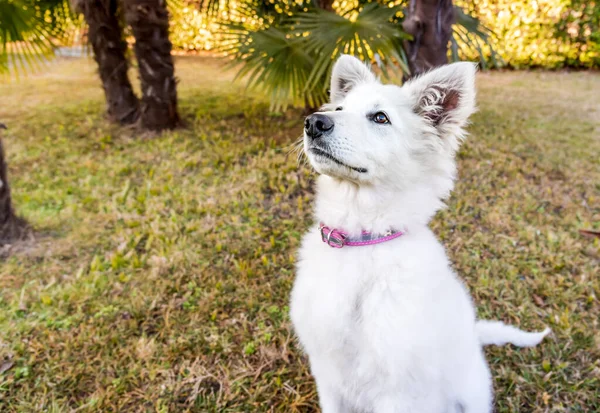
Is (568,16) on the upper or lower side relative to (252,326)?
upper

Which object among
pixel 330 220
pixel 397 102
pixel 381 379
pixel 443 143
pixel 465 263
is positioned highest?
pixel 397 102

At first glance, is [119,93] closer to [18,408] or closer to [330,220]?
[18,408]

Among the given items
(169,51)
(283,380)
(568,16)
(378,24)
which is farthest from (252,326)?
(568,16)

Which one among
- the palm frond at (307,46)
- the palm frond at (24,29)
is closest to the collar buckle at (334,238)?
the palm frond at (307,46)

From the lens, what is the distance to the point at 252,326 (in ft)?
8.96

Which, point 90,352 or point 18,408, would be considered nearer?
point 18,408

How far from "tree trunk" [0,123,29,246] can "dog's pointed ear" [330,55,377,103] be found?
2.69 metres

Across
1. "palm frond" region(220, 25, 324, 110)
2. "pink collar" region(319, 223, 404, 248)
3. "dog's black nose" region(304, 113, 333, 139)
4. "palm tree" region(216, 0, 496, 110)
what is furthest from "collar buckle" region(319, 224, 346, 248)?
"palm frond" region(220, 25, 324, 110)

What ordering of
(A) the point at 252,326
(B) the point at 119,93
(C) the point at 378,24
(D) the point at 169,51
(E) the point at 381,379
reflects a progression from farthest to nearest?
(B) the point at 119,93 → (D) the point at 169,51 → (C) the point at 378,24 → (A) the point at 252,326 → (E) the point at 381,379

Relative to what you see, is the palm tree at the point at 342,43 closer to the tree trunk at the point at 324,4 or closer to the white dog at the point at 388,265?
the tree trunk at the point at 324,4

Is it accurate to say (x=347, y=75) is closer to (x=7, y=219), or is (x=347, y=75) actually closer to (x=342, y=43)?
(x=342, y=43)

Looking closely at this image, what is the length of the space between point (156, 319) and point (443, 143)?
2170 mm

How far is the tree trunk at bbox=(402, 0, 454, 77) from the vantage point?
379 centimetres

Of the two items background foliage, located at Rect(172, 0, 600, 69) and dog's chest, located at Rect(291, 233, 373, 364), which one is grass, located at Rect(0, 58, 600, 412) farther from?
background foliage, located at Rect(172, 0, 600, 69)
